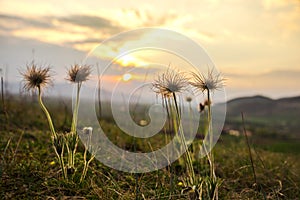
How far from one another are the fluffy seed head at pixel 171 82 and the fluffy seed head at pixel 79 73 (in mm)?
860

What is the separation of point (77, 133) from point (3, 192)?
2.96ft

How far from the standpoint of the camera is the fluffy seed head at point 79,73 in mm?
3695

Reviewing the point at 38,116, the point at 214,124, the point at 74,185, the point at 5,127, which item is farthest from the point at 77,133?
the point at 38,116

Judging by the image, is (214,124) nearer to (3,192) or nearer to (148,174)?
(148,174)

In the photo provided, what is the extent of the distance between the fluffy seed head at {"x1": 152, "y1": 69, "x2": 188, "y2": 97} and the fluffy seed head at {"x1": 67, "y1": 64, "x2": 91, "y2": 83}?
86cm

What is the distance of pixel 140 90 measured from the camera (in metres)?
4.09

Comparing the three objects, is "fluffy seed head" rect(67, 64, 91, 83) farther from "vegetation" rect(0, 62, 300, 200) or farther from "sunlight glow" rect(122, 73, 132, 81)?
"sunlight glow" rect(122, 73, 132, 81)

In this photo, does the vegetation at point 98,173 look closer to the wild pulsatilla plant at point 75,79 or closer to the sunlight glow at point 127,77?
the wild pulsatilla plant at point 75,79

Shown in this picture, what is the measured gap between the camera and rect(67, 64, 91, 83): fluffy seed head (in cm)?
370

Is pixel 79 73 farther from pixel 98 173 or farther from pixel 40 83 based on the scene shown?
pixel 98 173

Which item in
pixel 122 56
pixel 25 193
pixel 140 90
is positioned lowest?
pixel 25 193

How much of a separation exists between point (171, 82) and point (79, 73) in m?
1.05

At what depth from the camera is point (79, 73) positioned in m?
3.69

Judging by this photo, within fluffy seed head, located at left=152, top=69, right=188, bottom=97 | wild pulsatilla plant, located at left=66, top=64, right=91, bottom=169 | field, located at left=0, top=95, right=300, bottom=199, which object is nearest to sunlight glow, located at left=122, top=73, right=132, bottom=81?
wild pulsatilla plant, located at left=66, top=64, right=91, bottom=169
